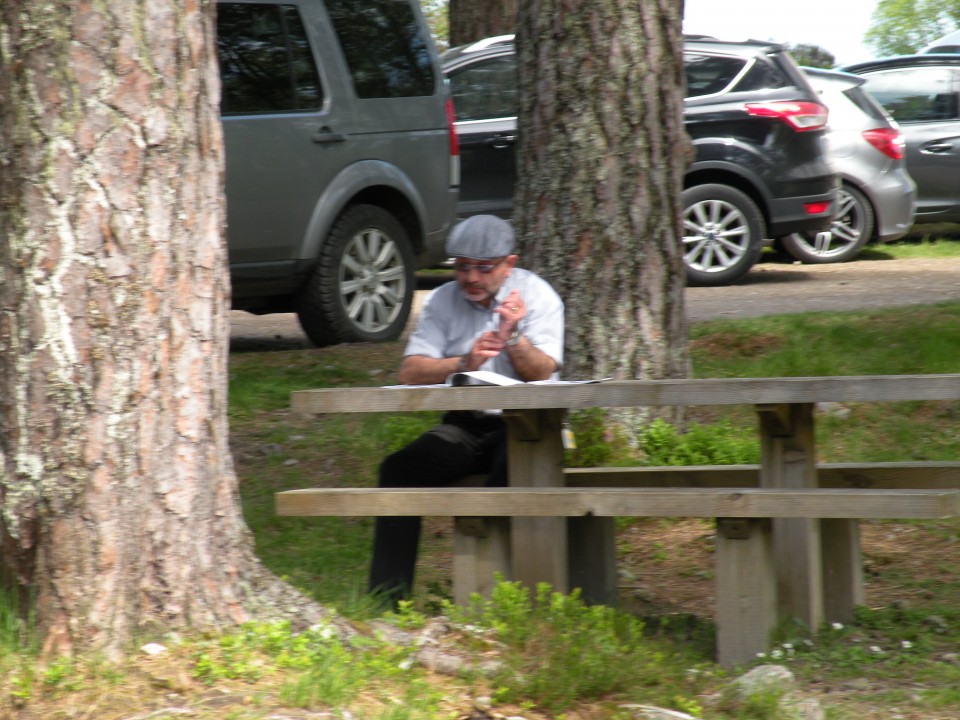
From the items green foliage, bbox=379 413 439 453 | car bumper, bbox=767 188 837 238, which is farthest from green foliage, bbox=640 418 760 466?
car bumper, bbox=767 188 837 238

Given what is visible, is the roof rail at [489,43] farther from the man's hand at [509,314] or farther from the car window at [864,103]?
the man's hand at [509,314]

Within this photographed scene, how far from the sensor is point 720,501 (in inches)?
168

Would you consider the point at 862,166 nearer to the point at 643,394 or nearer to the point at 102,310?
the point at 643,394

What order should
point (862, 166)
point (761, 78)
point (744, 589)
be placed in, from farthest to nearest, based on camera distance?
point (862, 166)
point (761, 78)
point (744, 589)

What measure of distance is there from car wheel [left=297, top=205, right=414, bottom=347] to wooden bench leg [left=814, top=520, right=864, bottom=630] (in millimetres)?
4529

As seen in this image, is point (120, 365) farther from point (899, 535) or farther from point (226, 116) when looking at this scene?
point (226, 116)

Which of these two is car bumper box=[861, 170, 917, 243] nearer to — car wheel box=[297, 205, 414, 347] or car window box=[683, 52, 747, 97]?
car window box=[683, 52, 747, 97]

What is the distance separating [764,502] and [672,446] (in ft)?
7.05

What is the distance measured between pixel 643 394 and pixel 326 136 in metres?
4.87

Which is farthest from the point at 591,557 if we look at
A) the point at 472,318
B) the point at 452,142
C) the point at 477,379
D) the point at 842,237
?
the point at 842,237

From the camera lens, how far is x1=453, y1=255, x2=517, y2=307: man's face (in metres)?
5.10

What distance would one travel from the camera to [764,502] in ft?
13.8

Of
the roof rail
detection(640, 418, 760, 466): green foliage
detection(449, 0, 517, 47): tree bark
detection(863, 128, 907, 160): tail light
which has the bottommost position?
detection(640, 418, 760, 466): green foliage

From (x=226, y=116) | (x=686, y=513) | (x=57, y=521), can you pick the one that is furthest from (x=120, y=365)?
(x=226, y=116)
